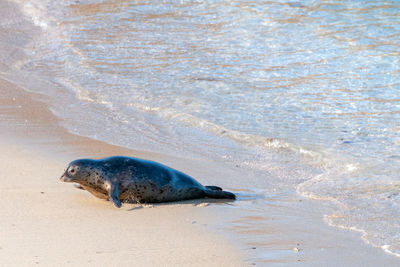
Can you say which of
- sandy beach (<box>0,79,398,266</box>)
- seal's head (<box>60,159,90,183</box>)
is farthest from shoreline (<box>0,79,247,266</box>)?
seal's head (<box>60,159,90,183</box>)

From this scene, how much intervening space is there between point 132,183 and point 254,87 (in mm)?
3306

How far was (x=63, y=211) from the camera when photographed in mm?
4121

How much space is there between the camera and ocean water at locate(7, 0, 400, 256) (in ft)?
17.0

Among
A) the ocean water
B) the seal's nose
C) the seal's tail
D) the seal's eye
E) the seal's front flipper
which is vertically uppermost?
the seal's eye

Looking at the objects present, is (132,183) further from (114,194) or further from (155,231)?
(155,231)

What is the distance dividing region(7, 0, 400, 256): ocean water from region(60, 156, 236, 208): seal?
0.75 meters

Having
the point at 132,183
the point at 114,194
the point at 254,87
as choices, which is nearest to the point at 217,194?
the point at 132,183

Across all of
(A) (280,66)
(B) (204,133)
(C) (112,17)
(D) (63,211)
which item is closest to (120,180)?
(D) (63,211)

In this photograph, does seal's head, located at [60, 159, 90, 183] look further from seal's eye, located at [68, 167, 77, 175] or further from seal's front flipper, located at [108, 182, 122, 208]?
seal's front flipper, located at [108, 182, 122, 208]

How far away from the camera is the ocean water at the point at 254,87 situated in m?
5.18

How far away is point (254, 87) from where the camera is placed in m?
7.49

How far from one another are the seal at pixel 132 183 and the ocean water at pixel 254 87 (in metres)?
0.75

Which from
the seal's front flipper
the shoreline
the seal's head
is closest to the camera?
the shoreline

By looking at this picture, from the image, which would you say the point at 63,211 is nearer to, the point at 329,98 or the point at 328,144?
the point at 328,144
